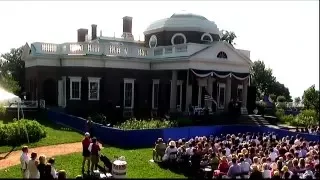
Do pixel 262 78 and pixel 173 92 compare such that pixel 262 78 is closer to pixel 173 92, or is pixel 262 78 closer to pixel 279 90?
pixel 279 90

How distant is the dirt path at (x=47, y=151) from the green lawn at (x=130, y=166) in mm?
833

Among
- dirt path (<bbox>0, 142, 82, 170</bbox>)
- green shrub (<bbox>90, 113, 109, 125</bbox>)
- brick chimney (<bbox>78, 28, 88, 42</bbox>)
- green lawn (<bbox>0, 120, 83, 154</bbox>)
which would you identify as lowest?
dirt path (<bbox>0, 142, 82, 170</bbox>)

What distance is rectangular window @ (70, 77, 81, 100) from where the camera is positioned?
98.9 feet

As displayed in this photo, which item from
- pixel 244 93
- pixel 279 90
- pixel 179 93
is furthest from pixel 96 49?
pixel 279 90

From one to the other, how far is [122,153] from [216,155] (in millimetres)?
5299

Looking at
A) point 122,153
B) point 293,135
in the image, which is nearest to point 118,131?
point 122,153

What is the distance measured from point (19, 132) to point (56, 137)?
85.0 inches

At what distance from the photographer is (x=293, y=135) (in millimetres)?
21969

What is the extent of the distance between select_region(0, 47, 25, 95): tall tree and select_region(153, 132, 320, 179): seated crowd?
2998 centimetres

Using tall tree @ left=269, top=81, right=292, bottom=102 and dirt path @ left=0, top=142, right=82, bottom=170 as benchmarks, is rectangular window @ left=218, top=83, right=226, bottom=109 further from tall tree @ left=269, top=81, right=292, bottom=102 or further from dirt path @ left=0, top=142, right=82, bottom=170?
tall tree @ left=269, top=81, right=292, bottom=102

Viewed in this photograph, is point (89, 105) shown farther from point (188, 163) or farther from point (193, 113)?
point (188, 163)

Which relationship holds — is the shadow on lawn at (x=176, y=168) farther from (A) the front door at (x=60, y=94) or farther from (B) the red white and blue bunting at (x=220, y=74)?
(A) the front door at (x=60, y=94)

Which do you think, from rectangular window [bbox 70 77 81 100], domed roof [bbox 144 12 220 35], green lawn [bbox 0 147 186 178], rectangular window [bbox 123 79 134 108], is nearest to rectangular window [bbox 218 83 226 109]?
domed roof [bbox 144 12 220 35]

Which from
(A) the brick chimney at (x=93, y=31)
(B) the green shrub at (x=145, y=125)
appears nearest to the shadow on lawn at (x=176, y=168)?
(B) the green shrub at (x=145, y=125)
